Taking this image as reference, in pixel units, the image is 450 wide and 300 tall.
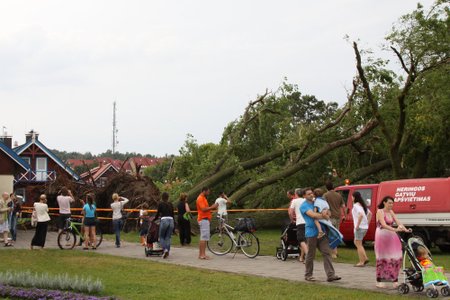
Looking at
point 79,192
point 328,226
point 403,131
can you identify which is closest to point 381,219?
point 328,226

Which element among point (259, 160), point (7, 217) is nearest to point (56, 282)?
point (7, 217)

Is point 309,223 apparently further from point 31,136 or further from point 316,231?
point 31,136

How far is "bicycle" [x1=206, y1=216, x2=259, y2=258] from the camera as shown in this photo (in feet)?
56.9

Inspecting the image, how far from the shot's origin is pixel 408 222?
1891cm

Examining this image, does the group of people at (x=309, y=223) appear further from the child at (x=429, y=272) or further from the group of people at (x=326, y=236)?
the child at (x=429, y=272)

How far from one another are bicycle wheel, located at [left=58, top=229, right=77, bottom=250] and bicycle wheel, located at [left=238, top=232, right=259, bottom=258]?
5.33 m

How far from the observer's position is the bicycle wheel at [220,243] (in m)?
17.8

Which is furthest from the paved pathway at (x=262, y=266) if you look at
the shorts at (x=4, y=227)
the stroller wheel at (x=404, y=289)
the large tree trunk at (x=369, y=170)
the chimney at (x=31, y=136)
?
the chimney at (x=31, y=136)

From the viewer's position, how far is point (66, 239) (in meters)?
19.8

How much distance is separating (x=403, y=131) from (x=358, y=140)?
13.6 ft

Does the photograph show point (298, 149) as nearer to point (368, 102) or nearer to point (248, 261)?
point (368, 102)

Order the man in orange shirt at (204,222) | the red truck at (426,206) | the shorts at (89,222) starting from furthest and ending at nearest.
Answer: the shorts at (89,222) → the red truck at (426,206) → the man in orange shirt at (204,222)

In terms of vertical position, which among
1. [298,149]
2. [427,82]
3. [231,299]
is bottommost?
[231,299]

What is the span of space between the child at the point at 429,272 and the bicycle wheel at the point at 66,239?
11880mm
